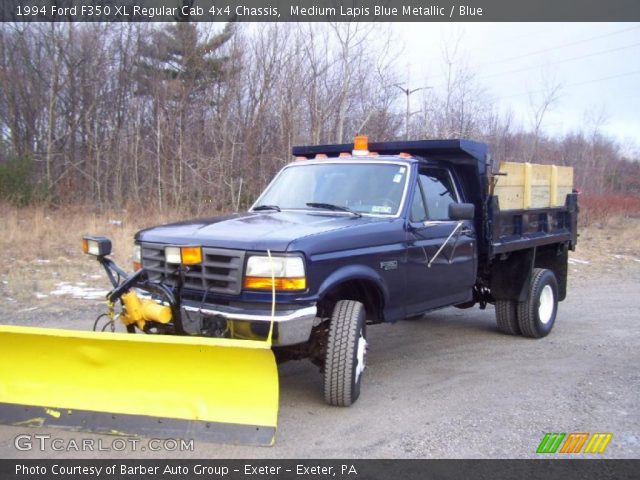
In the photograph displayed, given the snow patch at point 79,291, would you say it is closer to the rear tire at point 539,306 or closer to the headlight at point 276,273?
the headlight at point 276,273

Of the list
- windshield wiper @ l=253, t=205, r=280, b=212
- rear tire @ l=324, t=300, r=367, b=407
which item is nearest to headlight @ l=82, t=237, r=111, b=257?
windshield wiper @ l=253, t=205, r=280, b=212

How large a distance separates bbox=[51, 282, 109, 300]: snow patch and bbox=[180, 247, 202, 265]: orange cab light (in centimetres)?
474

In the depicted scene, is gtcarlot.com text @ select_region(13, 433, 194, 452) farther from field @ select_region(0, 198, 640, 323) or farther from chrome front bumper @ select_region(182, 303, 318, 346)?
field @ select_region(0, 198, 640, 323)

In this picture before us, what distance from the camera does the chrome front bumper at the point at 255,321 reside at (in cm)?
396

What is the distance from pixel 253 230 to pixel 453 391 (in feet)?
7.33

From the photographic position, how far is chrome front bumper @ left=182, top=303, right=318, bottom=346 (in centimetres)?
396

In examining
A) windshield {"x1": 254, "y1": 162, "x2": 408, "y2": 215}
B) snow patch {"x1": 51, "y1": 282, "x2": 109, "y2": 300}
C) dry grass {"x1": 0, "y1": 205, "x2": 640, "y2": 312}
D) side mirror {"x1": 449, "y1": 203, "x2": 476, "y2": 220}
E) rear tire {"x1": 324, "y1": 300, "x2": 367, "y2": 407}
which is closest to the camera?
rear tire {"x1": 324, "y1": 300, "x2": 367, "y2": 407}

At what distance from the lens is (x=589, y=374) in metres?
5.54

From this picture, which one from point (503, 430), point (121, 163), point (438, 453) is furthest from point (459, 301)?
point (121, 163)

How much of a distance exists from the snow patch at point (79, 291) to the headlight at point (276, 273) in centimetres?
494

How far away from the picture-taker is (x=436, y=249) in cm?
540

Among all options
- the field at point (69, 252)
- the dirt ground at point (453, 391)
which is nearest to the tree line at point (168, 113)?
the field at point (69, 252)
